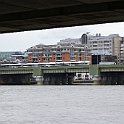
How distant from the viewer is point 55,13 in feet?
43.2

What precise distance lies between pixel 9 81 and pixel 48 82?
61.7 feet

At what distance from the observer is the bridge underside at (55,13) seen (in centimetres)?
1151

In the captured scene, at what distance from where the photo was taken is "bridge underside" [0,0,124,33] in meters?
11.5

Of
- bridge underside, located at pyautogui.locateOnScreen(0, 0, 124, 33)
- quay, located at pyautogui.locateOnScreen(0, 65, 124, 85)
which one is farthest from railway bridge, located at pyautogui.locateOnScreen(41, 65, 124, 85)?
bridge underside, located at pyautogui.locateOnScreen(0, 0, 124, 33)

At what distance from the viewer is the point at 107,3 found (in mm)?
12039
